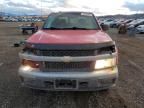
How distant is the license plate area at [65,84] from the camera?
A: 5.29m

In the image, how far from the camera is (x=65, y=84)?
17.5 ft

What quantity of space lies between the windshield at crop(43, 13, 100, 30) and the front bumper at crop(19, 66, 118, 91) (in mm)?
2032

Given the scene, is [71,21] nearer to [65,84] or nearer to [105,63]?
[105,63]

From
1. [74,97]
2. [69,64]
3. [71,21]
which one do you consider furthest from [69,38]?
[71,21]

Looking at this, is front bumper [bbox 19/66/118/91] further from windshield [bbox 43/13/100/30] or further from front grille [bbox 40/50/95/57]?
windshield [bbox 43/13/100/30]

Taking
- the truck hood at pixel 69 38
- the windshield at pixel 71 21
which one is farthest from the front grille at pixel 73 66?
the windshield at pixel 71 21

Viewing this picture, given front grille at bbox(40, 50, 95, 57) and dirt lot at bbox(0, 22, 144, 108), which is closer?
front grille at bbox(40, 50, 95, 57)

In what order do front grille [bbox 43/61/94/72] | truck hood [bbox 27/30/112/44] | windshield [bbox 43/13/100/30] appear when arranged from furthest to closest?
windshield [bbox 43/13/100/30] < truck hood [bbox 27/30/112/44] < front grille [bbox 43/61/94/72]

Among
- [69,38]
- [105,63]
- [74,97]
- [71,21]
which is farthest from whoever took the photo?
[71,21]

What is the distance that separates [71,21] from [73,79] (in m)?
2.54

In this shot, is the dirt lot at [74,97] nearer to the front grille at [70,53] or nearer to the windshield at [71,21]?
the front grille at [70,53]

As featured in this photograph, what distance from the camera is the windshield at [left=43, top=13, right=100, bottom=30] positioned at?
727 centimetres

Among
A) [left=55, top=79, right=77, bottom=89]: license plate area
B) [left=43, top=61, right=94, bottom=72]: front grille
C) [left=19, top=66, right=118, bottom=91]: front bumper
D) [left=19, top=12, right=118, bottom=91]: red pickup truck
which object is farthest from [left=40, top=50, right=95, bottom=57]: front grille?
[left=55, top=79, right=77, bottom=89]: license plate area

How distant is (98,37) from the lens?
5914 millimetres
